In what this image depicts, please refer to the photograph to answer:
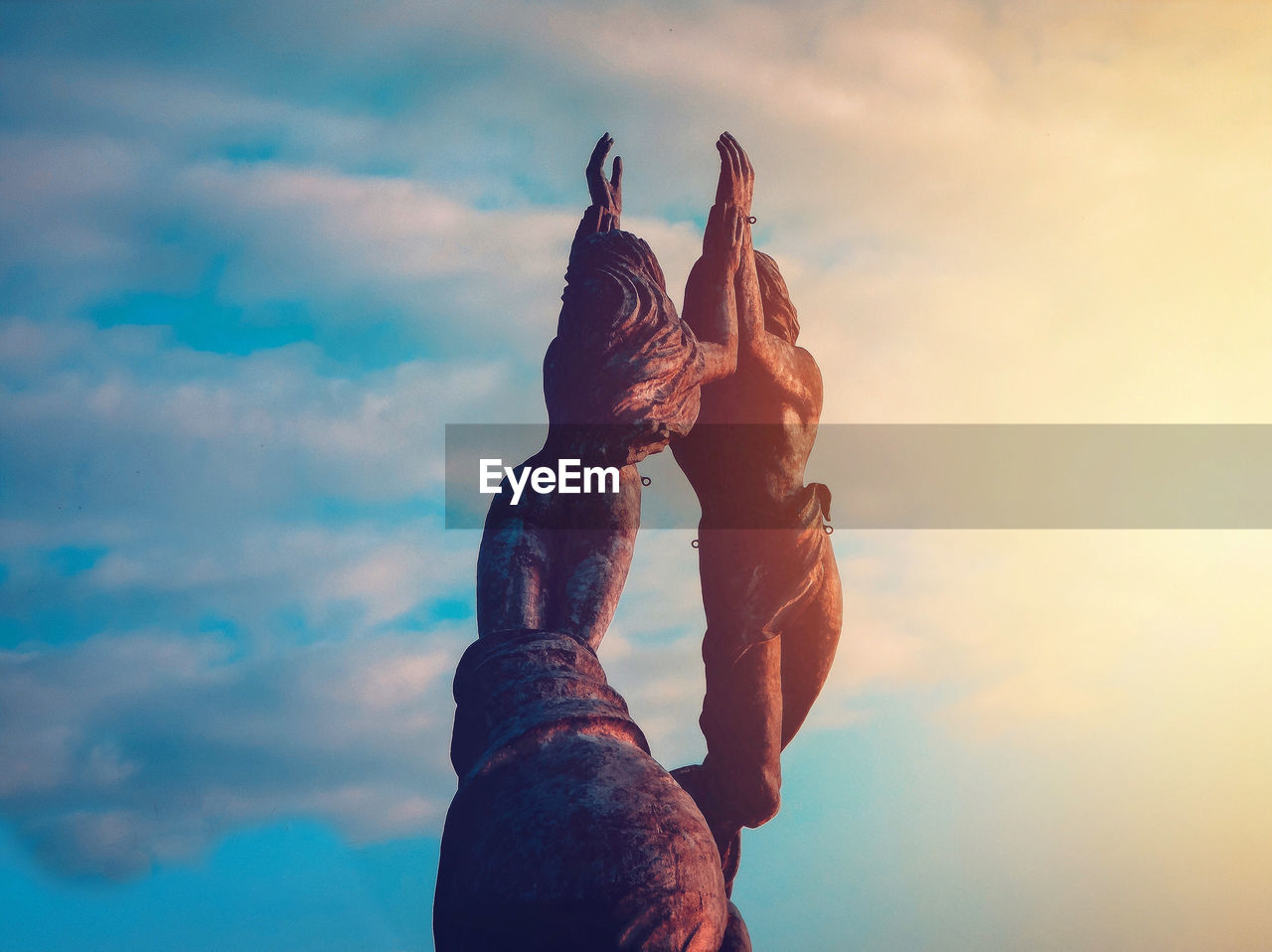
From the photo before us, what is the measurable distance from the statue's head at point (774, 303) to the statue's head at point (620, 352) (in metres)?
1.25

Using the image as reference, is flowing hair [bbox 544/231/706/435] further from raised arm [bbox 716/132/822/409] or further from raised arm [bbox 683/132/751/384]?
raised arm [bbox 716/132/822/409]

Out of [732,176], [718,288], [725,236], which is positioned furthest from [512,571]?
[732,176]

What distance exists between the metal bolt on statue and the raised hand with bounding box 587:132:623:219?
0.04 ft

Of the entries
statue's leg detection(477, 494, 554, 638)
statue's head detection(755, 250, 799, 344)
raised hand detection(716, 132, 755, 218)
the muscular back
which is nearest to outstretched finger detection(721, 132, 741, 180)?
raised hand detection(716, 132, 755, 218)

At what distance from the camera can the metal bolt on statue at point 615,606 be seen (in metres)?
4.74

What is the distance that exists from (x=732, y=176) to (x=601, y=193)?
696mm

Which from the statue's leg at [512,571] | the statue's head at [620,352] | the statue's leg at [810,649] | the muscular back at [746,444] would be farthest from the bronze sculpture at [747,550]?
the statue's leg at [512,571]

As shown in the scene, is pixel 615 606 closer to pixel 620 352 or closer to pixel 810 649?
pixel 620 352

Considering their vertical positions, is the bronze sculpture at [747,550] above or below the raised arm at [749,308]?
below

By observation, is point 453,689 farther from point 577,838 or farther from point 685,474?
point 685,474

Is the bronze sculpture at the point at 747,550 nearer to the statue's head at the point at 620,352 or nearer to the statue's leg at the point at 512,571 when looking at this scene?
the statue's head at the point at 620,352

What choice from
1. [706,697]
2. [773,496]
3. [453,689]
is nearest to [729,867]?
[706,697]

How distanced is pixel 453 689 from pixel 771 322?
9.86ft

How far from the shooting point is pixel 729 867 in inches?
289
